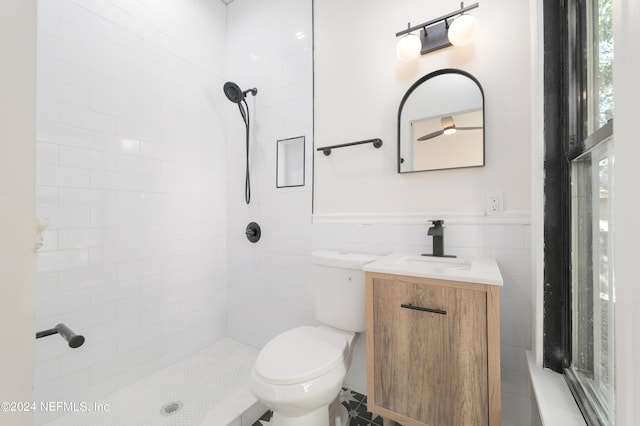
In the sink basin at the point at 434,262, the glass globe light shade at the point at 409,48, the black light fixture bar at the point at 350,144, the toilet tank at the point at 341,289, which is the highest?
the glass globe light shade at the point at 409,48

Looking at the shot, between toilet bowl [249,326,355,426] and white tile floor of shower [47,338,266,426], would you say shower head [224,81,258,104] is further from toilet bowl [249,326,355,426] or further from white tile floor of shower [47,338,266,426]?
white tile floor of shower [47,338,266,426]

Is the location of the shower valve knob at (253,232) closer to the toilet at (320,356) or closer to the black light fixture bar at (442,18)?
the toilet at (320,356)

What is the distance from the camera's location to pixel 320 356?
1.21 m

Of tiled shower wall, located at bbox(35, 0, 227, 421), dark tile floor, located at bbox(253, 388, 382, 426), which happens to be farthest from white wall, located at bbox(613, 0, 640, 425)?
tiled shower wall, located at bbox(35, 0, 227, 421)

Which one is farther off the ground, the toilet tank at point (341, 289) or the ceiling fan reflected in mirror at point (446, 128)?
the ceiling fan reflected in mirror at point (446, 128)

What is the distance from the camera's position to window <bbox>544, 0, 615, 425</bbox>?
0.70 meters

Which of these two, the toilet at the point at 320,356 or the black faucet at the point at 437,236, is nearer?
the toilet at the point at 320,356

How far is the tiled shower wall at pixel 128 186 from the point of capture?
1.40 metres

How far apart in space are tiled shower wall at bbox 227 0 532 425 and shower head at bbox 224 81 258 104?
7cm

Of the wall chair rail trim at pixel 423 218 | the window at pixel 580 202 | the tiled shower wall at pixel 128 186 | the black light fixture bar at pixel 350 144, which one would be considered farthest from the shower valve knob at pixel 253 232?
the window at pixel 580 202

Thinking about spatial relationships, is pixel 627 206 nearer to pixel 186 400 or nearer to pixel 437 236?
pixel 437 236

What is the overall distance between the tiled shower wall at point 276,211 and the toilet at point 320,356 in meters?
0.23

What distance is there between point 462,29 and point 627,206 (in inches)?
49.5

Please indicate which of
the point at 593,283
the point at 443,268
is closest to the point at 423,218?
the point at 443,268
